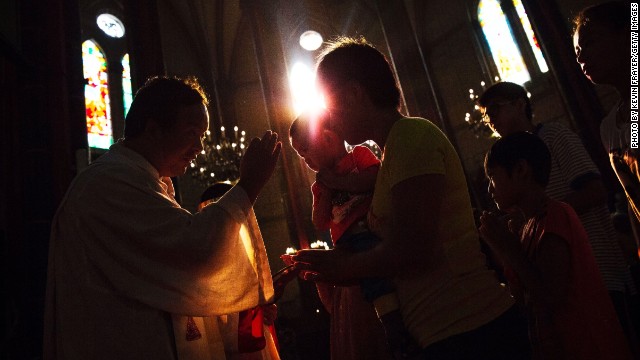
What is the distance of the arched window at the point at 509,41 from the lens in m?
11.5

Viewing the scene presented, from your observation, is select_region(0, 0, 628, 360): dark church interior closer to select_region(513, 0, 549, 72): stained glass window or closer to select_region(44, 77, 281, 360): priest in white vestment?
select_region(513, 0, 549, 72): stained glass window

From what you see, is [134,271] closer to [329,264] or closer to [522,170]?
[329,264]

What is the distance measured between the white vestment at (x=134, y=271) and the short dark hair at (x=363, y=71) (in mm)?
566

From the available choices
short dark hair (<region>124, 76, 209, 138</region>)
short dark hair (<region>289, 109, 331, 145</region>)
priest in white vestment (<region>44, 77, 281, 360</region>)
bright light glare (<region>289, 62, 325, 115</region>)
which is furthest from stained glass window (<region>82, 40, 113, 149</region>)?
priest in white vestment (<region>44, 77, 281, 360</region>)

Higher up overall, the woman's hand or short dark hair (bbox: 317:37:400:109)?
A: short dark hair (bbox: 317:37:400:109)

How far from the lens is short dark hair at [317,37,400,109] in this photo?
3.79 ft

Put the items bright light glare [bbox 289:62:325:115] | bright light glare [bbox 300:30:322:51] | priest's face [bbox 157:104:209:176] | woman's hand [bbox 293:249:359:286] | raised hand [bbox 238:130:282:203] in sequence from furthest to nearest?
bright light glare [bbox 300:30:322:51], bright light glare [bbox 289:62:325:115], priest's face [bbox 157:104:209:176], raised hand [bbox 238:130:282:203], woman's hand [bbox 293:249:359:286]

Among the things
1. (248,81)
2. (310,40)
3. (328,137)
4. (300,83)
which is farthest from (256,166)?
(248,81)

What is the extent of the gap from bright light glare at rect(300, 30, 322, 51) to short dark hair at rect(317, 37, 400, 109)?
35.2 ft

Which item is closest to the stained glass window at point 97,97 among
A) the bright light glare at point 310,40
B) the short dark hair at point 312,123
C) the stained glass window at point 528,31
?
the bright light glare at point 310,40

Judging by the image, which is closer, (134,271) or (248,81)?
(134,271)

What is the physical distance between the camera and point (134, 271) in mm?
1241

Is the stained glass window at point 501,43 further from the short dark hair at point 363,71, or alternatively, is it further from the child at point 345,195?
the short dark hair at point 363,71

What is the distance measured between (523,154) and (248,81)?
1433 cm
